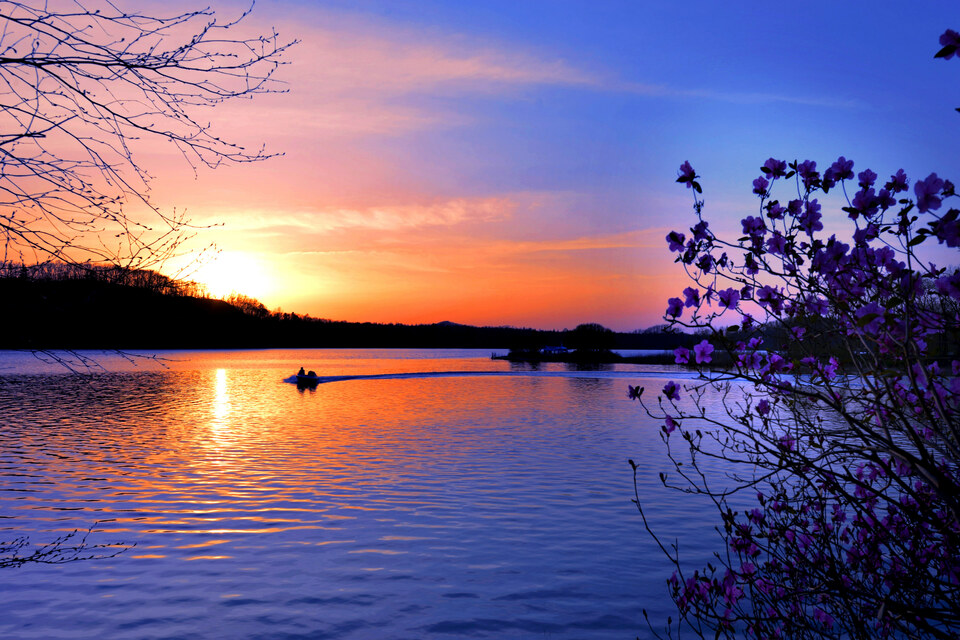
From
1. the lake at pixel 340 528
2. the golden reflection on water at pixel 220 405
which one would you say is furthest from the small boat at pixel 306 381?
the lake at pixel 340 528

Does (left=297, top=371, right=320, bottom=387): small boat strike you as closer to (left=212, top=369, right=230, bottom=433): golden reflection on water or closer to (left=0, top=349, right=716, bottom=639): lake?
(left=212, top=369, right=230, bottom=433): golden reflection on water

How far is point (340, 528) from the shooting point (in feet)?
30.5

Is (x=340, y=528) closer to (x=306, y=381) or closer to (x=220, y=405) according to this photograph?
(x=220, y=405)

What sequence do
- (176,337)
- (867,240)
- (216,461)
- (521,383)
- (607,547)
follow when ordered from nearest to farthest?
(867,240)
(607,547)
(216,461)
(521,383)
(176,337)

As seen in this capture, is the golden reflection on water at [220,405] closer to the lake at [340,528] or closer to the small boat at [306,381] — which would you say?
the lake at [340,528]

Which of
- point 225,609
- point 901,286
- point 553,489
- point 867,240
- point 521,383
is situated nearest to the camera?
point 901,286

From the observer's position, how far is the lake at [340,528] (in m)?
6.29

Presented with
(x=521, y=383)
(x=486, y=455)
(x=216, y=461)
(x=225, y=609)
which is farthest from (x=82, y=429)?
(x=521, y=383)

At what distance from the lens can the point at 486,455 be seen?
15.4m

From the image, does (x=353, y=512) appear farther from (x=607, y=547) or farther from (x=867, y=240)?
(x=867, y=240)

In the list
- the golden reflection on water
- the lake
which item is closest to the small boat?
the golden reflection on water

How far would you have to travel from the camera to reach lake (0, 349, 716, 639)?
6293 millimetres

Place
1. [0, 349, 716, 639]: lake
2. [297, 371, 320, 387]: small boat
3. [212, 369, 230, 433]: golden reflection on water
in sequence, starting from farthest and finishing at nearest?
1. [297, 371, 320, 387]: small boat
2. [212, 369, 230, 433]: golden reflection on water
3. [0, 349, 716, 639]: lake

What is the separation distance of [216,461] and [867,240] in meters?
14.3
